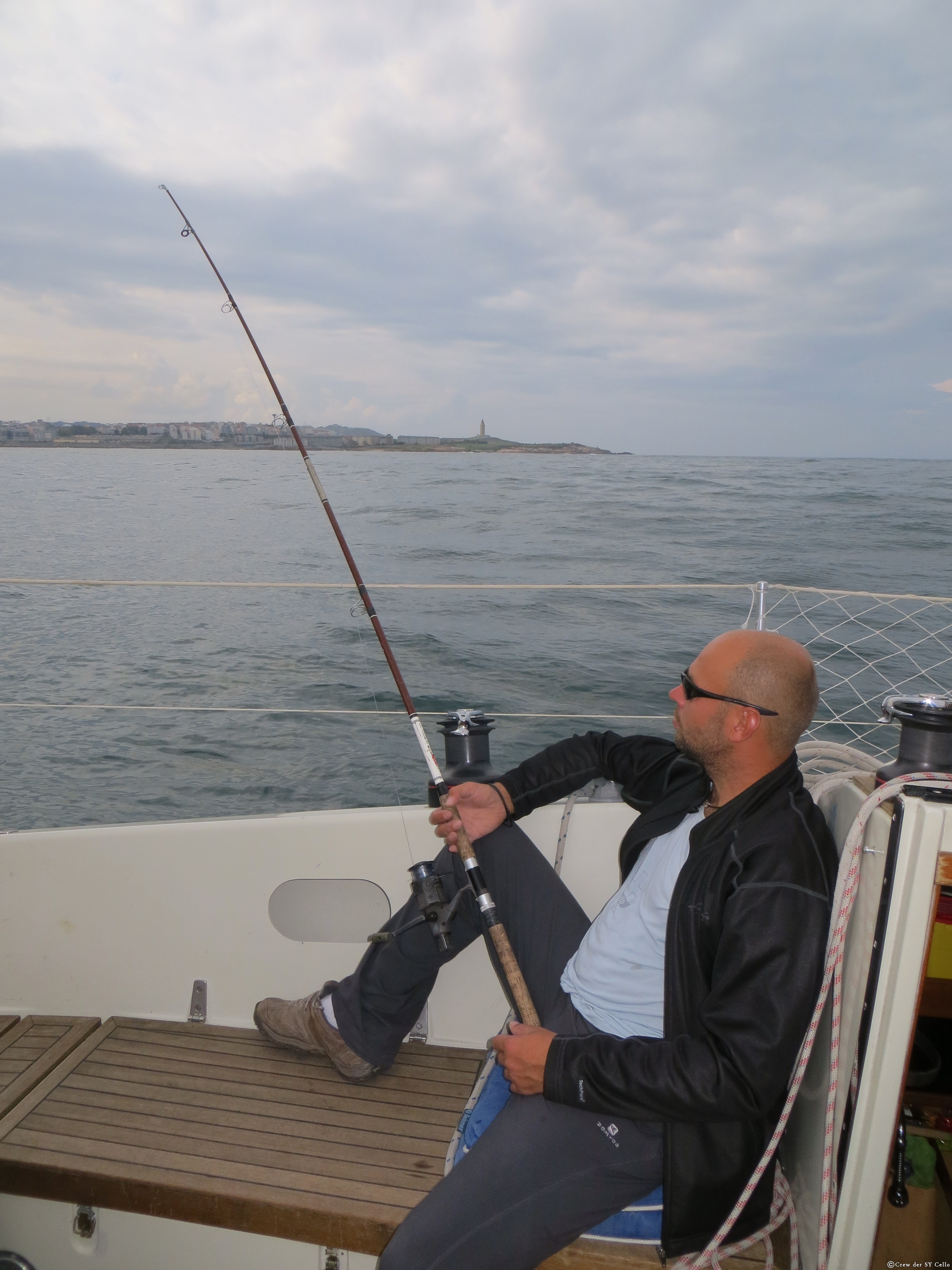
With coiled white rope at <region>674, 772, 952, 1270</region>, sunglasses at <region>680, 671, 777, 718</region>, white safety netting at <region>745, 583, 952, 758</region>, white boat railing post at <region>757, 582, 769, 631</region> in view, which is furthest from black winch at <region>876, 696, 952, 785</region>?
white safety netting at <region>745, 583, 952, 758</region>

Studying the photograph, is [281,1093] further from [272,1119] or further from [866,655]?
[866,655]

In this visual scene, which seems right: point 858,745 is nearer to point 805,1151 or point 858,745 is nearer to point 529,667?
point 529,667

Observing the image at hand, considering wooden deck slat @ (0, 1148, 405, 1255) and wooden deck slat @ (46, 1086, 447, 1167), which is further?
wooden deck slat @ (46, 1086, 447, 1167)

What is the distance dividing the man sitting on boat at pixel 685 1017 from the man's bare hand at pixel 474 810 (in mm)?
219

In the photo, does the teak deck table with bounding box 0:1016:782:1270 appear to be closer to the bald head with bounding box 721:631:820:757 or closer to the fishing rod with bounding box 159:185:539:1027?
the fishing rod with bounding box 159:185:539:1027

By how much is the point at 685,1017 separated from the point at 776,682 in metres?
0.47

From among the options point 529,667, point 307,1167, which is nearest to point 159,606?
point 529,667

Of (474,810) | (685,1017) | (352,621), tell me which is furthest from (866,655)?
(685,1017)

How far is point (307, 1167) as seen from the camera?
4.44ft

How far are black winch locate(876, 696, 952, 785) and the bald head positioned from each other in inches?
4.5

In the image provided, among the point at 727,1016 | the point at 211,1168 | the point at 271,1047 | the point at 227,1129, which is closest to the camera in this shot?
the point at 727,1016

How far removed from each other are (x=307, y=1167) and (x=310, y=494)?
15070 mm

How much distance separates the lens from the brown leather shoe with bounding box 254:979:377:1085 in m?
1.56

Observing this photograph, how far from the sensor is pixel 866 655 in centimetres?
670
